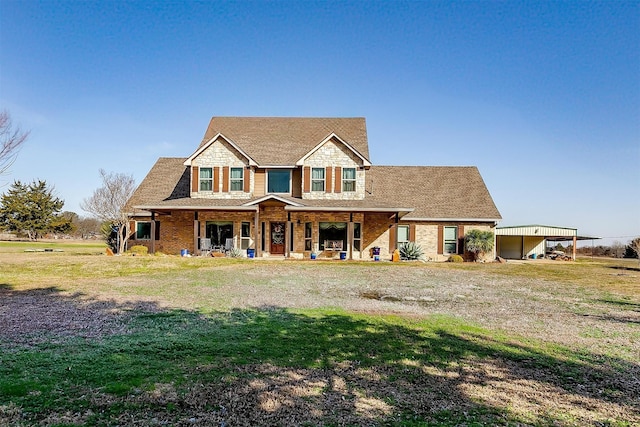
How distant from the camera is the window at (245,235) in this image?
25.8 m

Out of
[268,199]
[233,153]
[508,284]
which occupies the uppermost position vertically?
[233,153]

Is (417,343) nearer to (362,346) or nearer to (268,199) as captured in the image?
(362,346)

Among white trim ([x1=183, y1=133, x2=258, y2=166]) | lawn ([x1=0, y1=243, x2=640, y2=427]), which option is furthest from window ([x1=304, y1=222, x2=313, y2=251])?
lawn ([x1=0, y1=243, x2=640, y2=427])

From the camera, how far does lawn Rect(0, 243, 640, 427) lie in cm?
425

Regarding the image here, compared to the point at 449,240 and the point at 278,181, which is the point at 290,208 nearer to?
the point at 278,181

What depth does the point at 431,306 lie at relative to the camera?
10391mm

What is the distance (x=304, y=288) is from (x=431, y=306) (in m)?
4.30

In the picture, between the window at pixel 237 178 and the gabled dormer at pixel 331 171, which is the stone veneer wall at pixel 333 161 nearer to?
Answer: the gabled dormer at pixel 331 171

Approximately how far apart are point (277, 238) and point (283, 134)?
789 cm

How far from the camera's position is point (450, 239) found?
2770cm

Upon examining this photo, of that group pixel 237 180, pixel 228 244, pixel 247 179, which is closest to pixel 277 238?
pixel 228 244

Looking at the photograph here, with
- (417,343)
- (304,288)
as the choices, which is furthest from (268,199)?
(417,343)

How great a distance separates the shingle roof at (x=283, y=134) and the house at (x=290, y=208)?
13 cm

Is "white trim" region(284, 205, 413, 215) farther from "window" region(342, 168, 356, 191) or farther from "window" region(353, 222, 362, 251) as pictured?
"window" region(353, 222, 362, 251)
